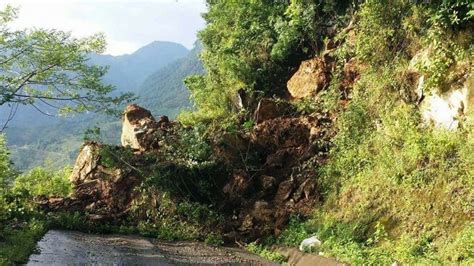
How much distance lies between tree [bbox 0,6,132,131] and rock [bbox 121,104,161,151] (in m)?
1.45

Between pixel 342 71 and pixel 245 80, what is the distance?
402 cm

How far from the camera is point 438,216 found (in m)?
8.37

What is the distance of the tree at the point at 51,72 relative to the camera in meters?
13.6


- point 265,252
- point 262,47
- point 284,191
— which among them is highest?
point 262,47

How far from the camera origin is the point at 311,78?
15.9 m

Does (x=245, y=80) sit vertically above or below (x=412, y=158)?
above

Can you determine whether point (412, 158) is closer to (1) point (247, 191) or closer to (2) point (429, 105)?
(2) point (429, 105)

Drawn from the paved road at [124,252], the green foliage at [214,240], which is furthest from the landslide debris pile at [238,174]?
the paved road at [124,252]

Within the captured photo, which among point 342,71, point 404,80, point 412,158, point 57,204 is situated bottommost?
point 57,204

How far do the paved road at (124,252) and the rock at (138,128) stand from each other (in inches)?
163

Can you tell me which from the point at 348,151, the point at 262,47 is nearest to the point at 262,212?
the point at 348,151

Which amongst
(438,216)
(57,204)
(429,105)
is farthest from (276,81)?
(438,216)

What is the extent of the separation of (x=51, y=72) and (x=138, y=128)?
3.50m

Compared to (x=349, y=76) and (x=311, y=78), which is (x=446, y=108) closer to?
(x=349, y=76)
